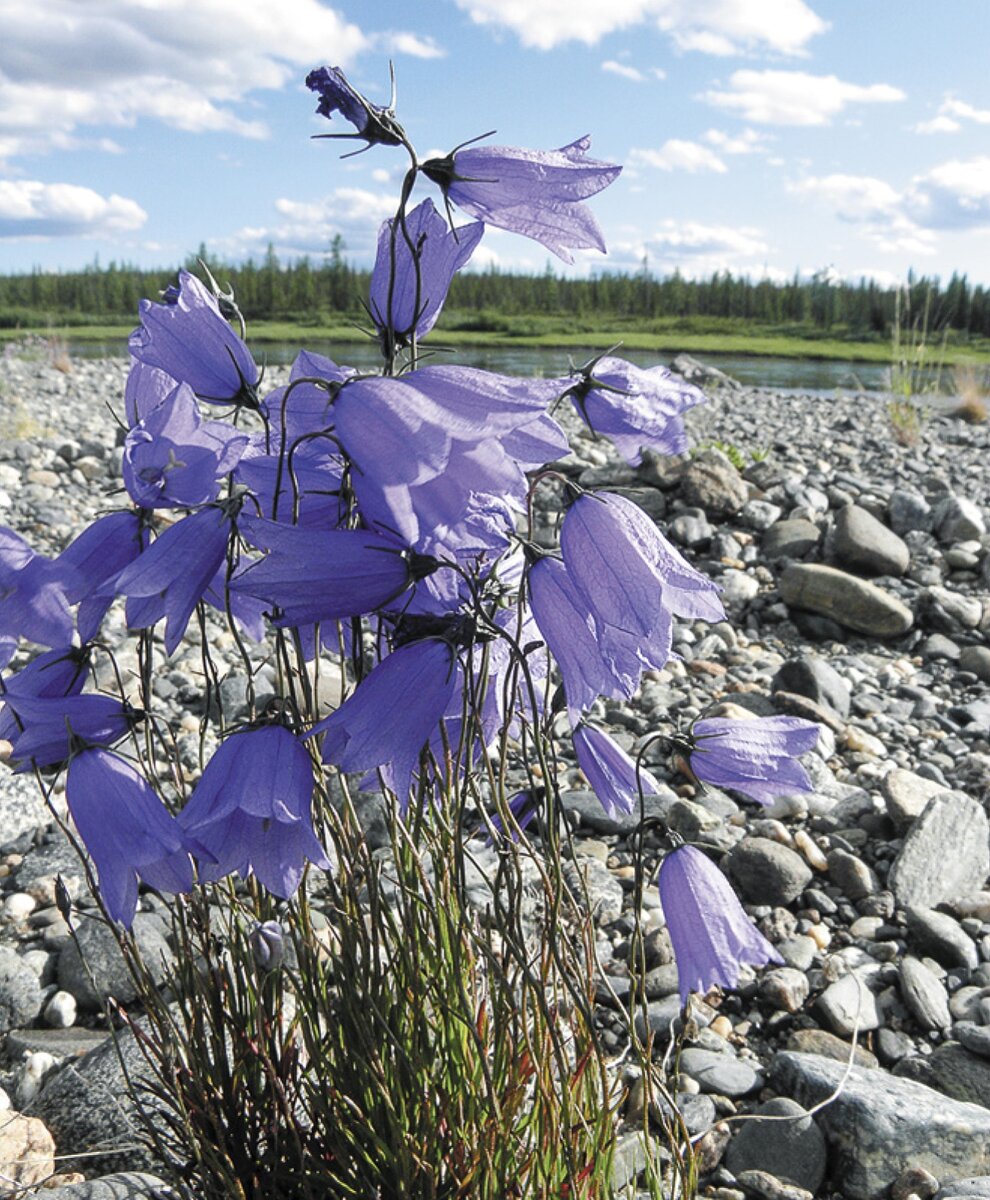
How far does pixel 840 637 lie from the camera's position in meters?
4.66

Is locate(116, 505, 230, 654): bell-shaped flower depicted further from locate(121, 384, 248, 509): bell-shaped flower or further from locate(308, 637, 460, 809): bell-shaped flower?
locate(308, 637, 460, 809): bell-shaped flower

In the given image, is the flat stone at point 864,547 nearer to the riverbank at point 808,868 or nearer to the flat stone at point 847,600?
the riverbank at point 808,868

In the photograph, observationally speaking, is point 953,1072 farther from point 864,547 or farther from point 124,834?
point 864,547

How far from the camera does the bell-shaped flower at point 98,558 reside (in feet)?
4.01

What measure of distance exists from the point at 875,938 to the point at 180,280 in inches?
90.8

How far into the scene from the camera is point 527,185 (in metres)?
1.09

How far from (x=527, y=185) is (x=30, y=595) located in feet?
2.30

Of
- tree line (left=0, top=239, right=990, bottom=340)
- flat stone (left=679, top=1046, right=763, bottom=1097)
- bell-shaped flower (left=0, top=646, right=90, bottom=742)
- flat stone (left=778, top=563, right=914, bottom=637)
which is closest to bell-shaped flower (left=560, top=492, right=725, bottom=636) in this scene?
bell-shaped flower (left=0, top=646, right=90, bottom=742)

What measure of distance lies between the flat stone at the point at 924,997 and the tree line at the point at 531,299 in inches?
2106

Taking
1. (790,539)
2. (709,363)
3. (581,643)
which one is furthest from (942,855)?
(709,363)

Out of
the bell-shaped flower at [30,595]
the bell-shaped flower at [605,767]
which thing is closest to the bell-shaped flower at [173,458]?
the bell-shaped flower at [30,595]

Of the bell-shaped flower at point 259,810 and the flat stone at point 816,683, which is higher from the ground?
the bell-shaped flower at point 259,810

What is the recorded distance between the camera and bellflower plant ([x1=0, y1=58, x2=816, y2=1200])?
1.02 metres

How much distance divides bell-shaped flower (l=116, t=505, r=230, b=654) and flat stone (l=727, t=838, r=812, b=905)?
2062 mm
